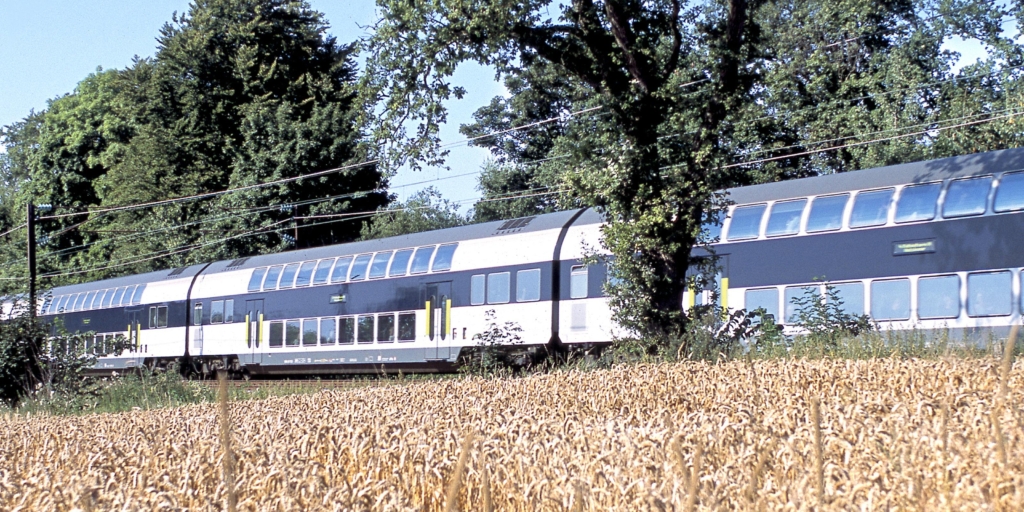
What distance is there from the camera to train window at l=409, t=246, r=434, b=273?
998 inches

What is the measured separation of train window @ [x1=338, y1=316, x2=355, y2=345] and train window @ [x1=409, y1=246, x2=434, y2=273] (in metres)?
2.69

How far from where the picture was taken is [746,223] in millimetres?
19172

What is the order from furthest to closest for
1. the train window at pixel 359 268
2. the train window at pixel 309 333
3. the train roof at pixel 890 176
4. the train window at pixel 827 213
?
1. the train window at pixel 309 333
2. the train window at pixel 359 268
3. the train window at pixel 827 213
4. the train roof at pixel 890 176

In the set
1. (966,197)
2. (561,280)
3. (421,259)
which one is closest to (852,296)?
(966,197)

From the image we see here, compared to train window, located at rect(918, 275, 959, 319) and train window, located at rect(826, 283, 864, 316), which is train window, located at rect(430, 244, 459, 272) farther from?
train window, located at rect(918, 275, 959, 319)

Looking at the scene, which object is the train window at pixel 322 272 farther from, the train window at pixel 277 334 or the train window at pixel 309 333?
the train window at pixel 277 334

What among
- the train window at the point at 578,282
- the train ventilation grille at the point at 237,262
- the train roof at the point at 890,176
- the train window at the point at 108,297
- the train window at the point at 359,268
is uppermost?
the train roof at the point at 890,176

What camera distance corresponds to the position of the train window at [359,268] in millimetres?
27328

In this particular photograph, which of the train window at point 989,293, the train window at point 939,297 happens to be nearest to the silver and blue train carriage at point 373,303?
the train window at point 939,297

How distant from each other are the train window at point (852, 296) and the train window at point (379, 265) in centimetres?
1250

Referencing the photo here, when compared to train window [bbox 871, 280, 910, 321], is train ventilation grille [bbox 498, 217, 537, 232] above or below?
above

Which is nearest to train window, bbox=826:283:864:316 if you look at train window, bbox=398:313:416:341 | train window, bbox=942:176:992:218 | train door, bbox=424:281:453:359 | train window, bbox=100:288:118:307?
train window, bbox=942:176:992:218

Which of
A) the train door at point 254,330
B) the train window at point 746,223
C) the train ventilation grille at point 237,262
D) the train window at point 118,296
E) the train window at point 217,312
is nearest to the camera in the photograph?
the train window at point 746,223

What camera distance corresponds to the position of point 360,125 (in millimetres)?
17984
